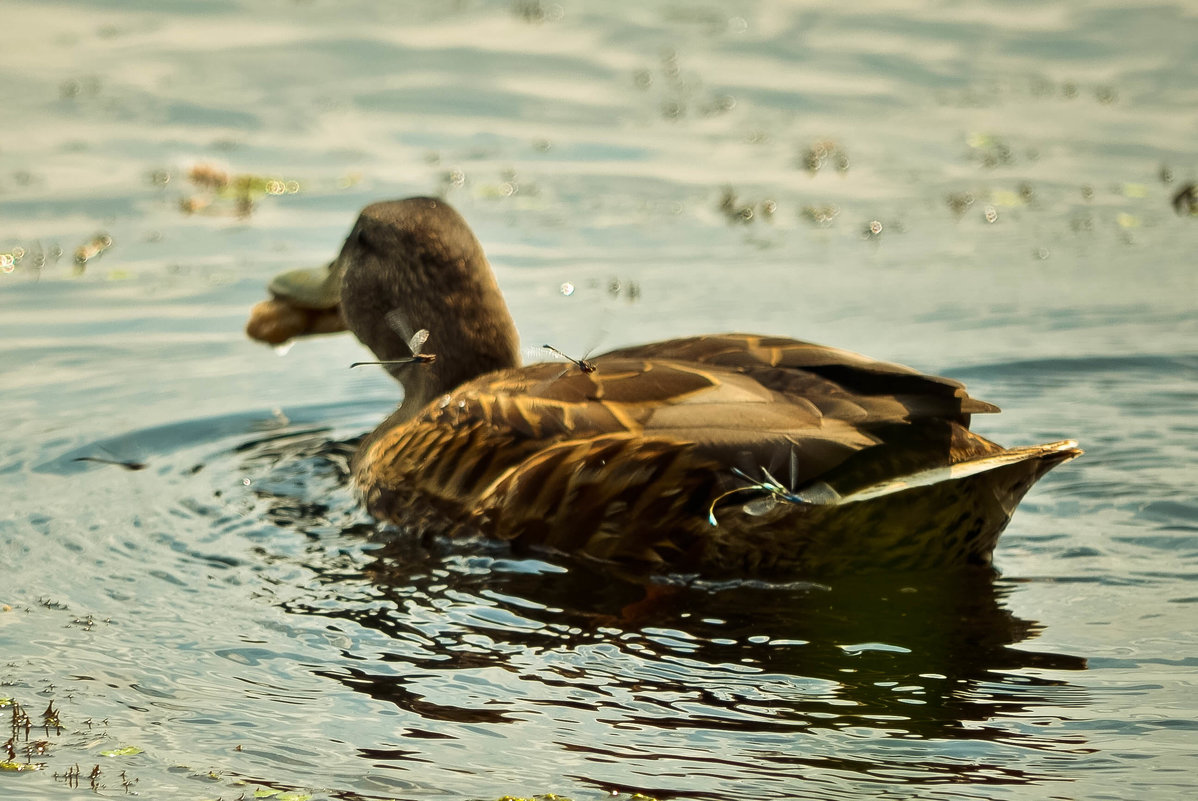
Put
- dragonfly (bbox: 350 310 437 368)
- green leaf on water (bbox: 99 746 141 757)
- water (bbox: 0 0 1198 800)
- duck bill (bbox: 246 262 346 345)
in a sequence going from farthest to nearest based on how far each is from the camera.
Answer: duck bill (bbox: 246 262 346 345) → dragonfly (bbox: 350 310 437 368) → water (bbox: 0 0 1198 800) → green leaf on water (bbox: 99 746 141 757)

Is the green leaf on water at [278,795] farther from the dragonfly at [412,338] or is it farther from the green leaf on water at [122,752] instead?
the dragonfly at [412,338]

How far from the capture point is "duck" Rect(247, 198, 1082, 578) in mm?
5379

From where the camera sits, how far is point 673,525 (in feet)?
18.8

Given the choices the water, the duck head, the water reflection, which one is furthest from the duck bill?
the water reflection

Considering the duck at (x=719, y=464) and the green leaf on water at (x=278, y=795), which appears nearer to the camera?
the green leaf on water at (x=278, y=795)

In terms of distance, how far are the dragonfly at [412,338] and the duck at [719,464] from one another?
1.64ft

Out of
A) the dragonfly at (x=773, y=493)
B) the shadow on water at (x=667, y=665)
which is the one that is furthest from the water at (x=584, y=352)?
the dragonfly at (x=773, y=493)

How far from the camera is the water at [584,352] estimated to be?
4477 mm

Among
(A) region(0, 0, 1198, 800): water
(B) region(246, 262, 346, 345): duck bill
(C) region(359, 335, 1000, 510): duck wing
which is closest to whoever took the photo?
(A) region(0, 0, 1198, 800): water

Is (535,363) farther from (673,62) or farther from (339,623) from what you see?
(673,62)

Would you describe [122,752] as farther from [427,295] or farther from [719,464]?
[427,295]

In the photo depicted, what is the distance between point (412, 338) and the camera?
7.24m

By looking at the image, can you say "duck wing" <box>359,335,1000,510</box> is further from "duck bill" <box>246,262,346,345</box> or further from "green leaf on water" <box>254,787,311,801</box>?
"green leaf on water" <box>254,787,311,801</box>

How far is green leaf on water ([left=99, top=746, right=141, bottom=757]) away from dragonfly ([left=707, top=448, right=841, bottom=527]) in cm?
203
